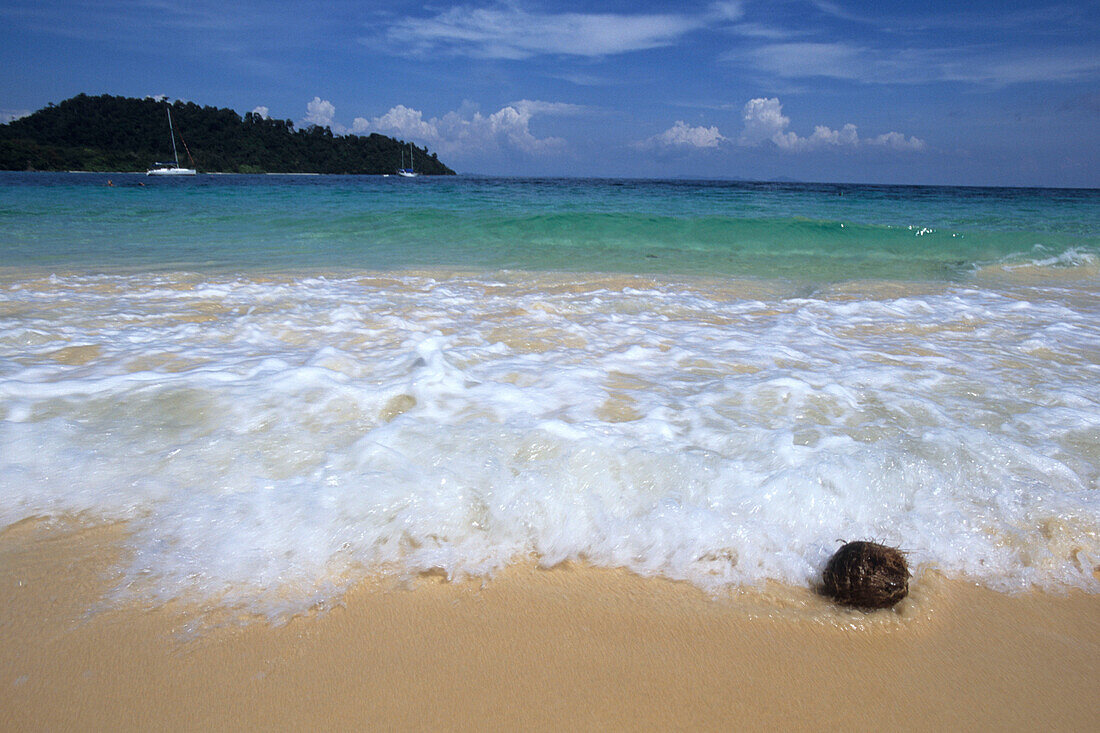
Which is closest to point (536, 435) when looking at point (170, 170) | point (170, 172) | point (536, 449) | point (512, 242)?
point (536, 449)

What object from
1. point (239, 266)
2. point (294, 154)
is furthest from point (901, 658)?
point (294, 154)

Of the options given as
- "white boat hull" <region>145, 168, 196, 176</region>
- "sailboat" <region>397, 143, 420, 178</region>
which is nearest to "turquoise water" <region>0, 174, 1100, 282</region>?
"white boat hull" <region>145, 168, 196, 176</region>

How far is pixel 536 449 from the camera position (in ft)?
7.41

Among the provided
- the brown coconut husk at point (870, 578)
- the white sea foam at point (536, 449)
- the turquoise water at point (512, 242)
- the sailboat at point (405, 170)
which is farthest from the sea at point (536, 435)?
the sailboat at point (405, 170)

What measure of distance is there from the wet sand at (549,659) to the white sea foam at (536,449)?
0.36ft

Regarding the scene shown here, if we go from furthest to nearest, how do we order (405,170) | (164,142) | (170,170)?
(405,170)
(164,142)
(170,170)

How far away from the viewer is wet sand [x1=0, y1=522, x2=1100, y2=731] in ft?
4.15

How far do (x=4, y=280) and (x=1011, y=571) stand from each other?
786 cm

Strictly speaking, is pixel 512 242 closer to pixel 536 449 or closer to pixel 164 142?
pixel 536 449

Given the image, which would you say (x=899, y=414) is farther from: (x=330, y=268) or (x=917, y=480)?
(x=330, y=268)

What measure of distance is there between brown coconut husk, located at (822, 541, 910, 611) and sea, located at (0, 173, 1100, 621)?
0.11m

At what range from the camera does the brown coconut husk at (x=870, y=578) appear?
5.09ft

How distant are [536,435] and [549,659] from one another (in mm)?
1030

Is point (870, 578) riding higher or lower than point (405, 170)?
lower
